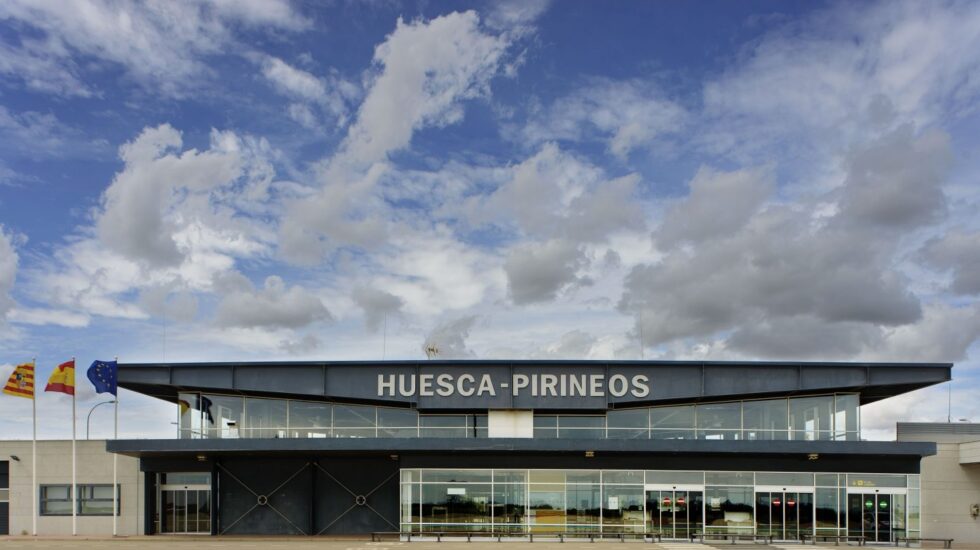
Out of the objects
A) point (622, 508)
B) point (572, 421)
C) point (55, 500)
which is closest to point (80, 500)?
point (55, 500)

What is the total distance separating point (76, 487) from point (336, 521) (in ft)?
41.1

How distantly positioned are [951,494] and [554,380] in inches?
691

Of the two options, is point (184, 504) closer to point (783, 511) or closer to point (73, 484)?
point (73, 484)

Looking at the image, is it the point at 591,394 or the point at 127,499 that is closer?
the point at 591,394

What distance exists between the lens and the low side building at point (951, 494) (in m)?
37.5

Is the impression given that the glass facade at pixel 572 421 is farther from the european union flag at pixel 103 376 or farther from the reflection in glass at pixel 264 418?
the european union flag at pixel 103 376

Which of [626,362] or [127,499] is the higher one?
[626,362]

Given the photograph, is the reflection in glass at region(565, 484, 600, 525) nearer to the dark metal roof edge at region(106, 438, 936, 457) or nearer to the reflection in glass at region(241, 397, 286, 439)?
the dark metal roof edge at region(106, 438, 936, 457)

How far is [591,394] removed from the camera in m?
37.7

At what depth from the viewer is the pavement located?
33.5 m

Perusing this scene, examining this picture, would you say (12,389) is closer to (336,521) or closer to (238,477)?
(238,477)

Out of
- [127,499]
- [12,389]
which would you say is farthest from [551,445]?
[12,389]

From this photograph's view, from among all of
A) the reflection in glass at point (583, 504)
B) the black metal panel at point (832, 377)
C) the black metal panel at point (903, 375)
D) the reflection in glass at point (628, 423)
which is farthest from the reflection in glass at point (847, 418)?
the reflection in glass at point (583, 504)

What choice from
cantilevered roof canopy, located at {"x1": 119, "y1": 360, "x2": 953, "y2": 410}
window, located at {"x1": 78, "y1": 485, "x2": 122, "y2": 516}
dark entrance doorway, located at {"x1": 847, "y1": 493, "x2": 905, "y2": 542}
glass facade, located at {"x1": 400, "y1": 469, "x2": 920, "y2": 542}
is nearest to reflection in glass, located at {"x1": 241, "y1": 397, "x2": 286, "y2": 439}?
cantilevered roof canopy, located at {"x1": 119, "y1": 360, "x2": 953, "y2": 410}
